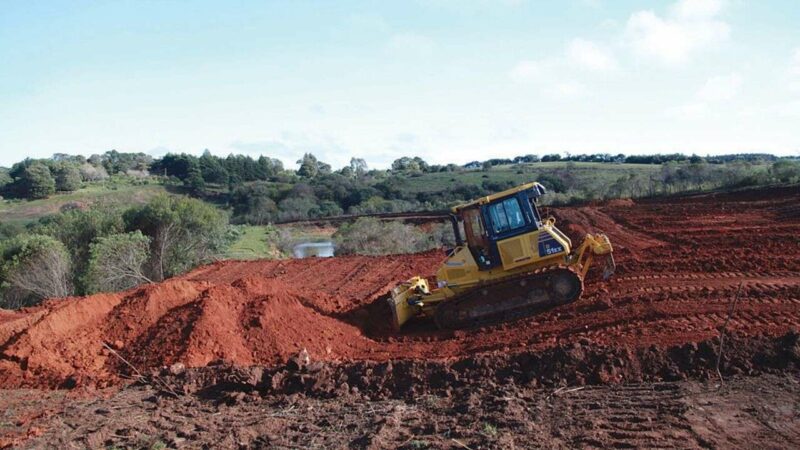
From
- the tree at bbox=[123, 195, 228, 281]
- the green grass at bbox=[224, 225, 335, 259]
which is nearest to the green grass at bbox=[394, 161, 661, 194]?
the green grass at bbox=[224, 225, 335, 259]

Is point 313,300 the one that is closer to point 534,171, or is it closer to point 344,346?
point 344,346

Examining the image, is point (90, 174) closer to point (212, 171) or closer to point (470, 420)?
point (212, 171)

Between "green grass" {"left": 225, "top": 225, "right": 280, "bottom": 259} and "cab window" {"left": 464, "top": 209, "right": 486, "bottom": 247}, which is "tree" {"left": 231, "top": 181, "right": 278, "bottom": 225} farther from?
"cab window" {"left": 464, "top": 209, "right": 486, "bottom": 247}

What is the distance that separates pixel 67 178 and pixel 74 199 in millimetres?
5449

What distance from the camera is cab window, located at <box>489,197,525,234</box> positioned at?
35.3 ft

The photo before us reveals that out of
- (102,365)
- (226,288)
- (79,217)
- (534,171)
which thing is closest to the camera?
(102,365)

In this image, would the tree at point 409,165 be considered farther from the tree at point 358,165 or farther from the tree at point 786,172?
the tree at point 786,172

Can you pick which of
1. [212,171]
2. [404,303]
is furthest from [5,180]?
[404,303]

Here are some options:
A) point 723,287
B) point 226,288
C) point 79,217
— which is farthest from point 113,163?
point 723,287

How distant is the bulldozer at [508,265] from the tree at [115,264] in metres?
12.8

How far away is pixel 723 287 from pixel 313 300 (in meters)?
7.81

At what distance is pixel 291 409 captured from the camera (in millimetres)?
7410

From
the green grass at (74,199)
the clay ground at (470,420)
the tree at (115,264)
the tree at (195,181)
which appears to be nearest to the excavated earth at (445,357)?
the clay ground at (470,420)

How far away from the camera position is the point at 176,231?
80.3 ft
